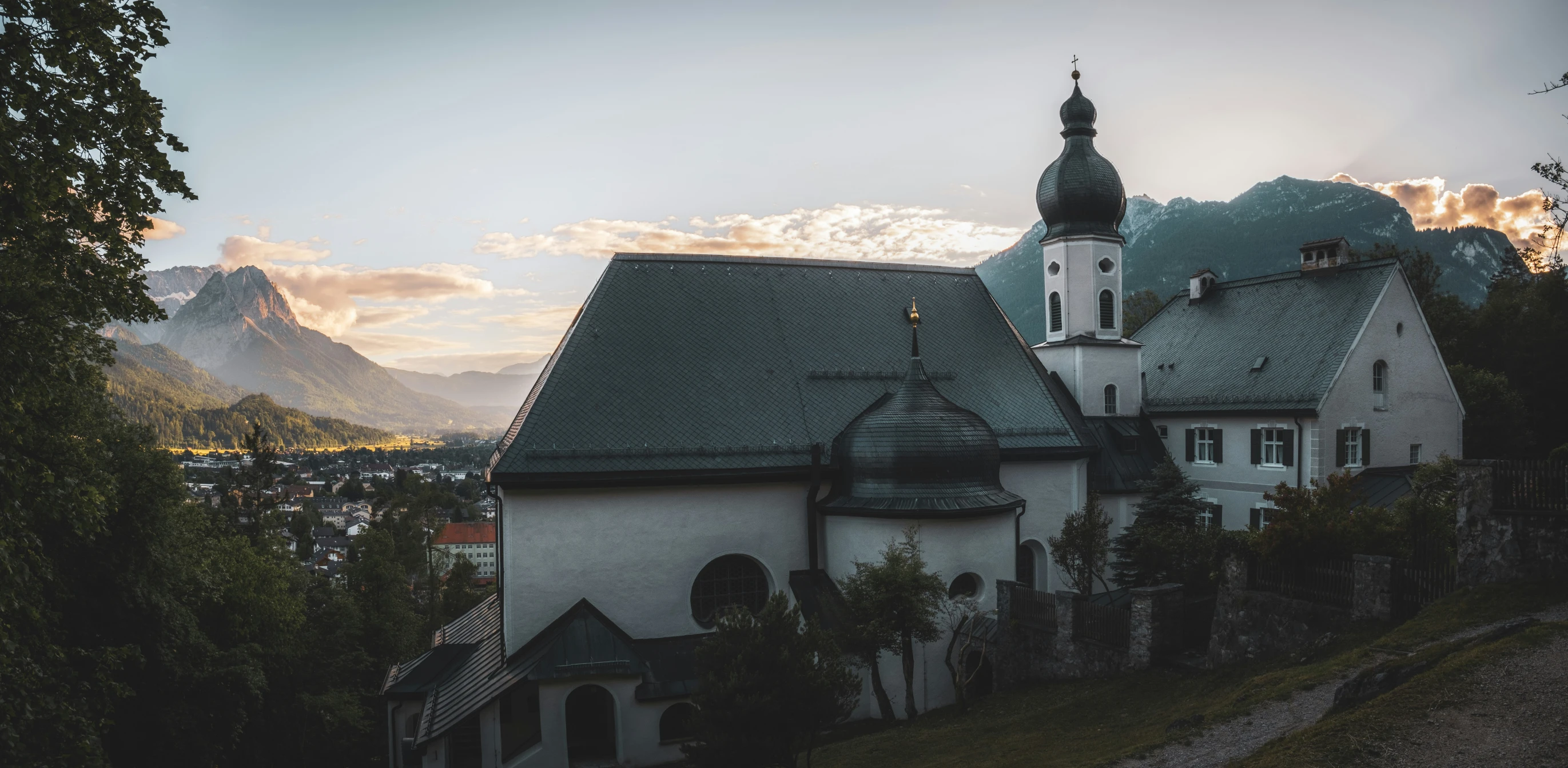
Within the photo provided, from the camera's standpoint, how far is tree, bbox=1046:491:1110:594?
20609 mm

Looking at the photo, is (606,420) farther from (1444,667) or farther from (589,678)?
(1444,667)

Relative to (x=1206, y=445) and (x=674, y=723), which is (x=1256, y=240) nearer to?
(x=1206, y=445)

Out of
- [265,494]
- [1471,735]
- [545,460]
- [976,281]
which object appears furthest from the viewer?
[265,494]

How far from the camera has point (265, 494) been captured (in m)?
53.2

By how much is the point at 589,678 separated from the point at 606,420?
559cm

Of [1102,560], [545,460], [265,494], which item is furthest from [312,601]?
[1102,560]

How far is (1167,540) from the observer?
19984 millimetres

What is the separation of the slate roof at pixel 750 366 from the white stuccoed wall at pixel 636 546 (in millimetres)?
763

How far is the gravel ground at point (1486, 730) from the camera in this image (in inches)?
331

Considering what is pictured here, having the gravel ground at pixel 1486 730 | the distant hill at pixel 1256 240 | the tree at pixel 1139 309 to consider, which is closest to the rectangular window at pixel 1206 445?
the gravel ground at pixel 1486 730

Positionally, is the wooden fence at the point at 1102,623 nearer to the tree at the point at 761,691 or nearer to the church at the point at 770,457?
the church at the point at 770,457

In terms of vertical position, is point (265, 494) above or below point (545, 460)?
below

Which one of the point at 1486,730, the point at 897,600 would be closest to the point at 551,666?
the point at 897,600

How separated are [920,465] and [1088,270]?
37.9 feet
